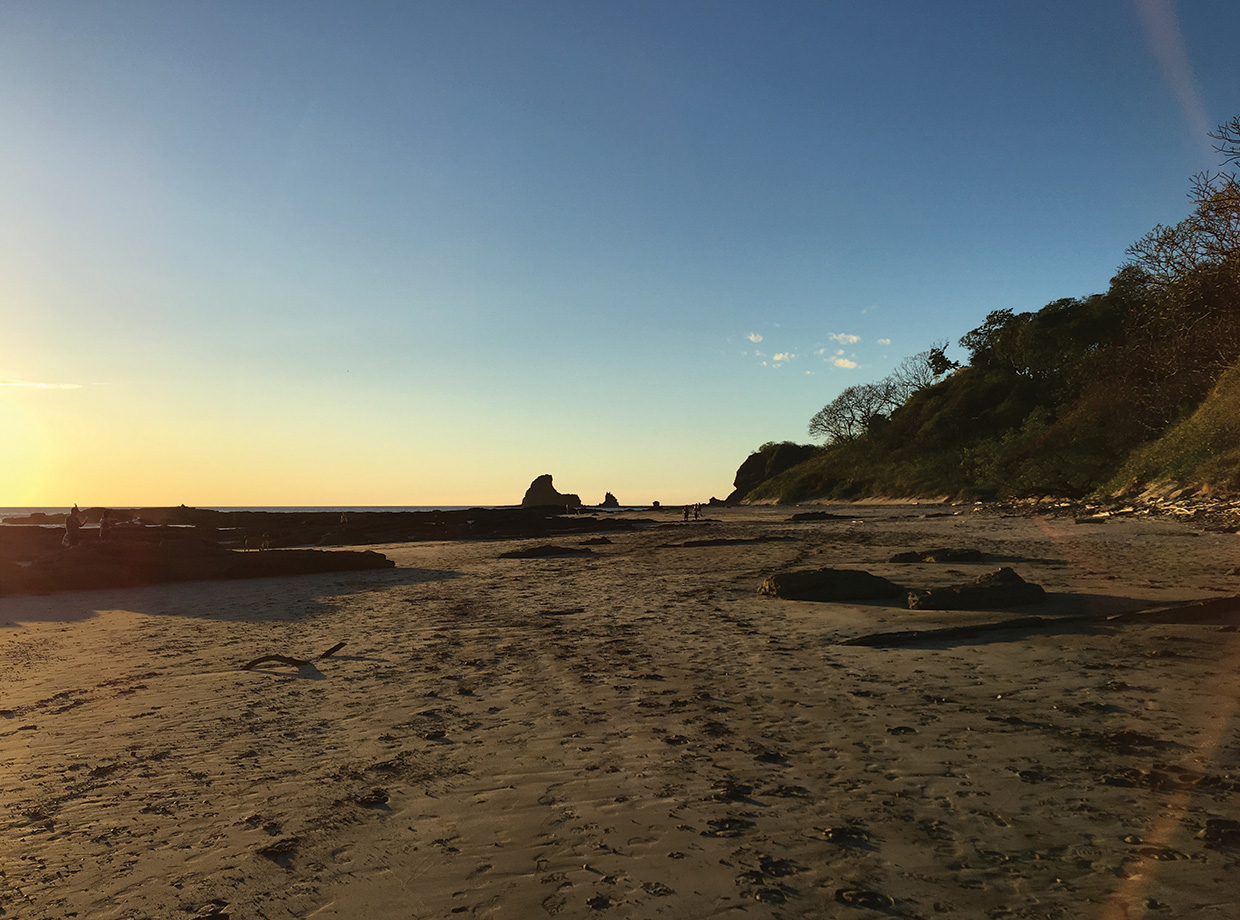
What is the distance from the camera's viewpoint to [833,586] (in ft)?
39.3

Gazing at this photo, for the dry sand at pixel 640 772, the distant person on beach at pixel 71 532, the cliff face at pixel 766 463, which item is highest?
the cliff face at pixel 766 463

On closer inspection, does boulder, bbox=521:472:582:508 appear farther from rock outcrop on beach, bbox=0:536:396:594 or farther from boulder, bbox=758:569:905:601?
boulder, bbox=758:569:905:601

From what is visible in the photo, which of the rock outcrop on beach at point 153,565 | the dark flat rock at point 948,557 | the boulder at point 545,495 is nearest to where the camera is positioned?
the dark flat rock at point 948,557

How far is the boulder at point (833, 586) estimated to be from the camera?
11.8 meters

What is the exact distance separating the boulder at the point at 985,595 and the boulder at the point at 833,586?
111 centimetres

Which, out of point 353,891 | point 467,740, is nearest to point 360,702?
point 467,740

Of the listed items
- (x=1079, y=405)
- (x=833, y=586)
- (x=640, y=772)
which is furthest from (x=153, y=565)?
(x=1079, y=405)

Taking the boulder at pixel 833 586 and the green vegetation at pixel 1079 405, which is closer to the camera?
the boulder at pixel 833 586

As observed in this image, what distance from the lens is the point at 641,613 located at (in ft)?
39.2

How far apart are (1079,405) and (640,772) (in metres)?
57.2

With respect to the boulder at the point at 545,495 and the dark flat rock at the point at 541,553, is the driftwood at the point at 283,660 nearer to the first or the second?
the dark flat rock at the point at 541,553

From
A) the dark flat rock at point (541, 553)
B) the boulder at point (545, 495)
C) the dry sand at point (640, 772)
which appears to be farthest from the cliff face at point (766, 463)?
the dry sand at point (640, 772)

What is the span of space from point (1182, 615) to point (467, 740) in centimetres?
895

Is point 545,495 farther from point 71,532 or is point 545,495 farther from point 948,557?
point 948,557
